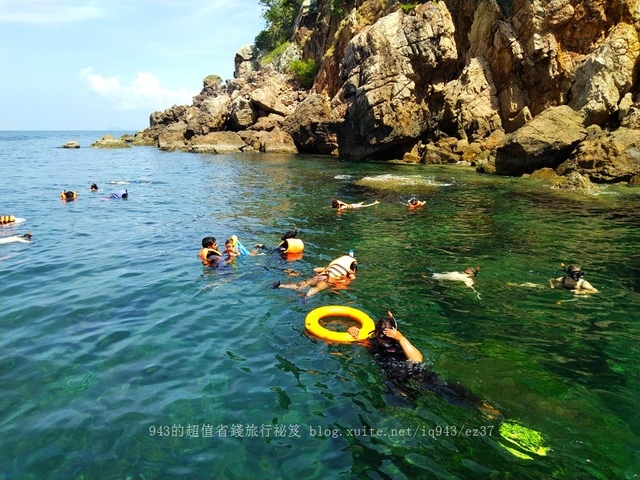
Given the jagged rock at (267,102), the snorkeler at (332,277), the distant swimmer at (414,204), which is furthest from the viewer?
the jagged rock at (267,102)

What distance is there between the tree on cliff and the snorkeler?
73059mm

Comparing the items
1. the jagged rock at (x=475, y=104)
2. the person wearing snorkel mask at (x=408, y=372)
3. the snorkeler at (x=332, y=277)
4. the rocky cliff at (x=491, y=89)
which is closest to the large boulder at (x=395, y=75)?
the rocky cliff at (x=491, y=89)

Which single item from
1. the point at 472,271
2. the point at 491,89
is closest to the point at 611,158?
the point at 491,89

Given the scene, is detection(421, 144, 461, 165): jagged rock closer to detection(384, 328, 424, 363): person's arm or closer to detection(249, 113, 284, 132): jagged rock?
detection(249, 113, 284, 132): jagged rock

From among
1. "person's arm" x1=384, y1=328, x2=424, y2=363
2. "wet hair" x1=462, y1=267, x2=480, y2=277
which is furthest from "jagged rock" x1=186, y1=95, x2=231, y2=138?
"person's arm" x1=384, y1=328, x2=424, y2=363

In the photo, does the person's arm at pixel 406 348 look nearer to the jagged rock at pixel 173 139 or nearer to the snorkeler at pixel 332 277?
the snorkeler at pixel 332 277

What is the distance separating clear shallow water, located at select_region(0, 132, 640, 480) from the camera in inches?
218

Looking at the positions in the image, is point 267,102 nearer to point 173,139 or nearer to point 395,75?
point 173,139

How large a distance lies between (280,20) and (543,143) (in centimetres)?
6273

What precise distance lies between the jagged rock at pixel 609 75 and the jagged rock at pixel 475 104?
7.92 meters

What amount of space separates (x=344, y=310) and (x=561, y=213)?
578 inches

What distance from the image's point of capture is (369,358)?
308 inches

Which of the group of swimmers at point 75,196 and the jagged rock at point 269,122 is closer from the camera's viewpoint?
the group of swimmers at point 75,196

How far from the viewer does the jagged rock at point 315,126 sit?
47213 mm
